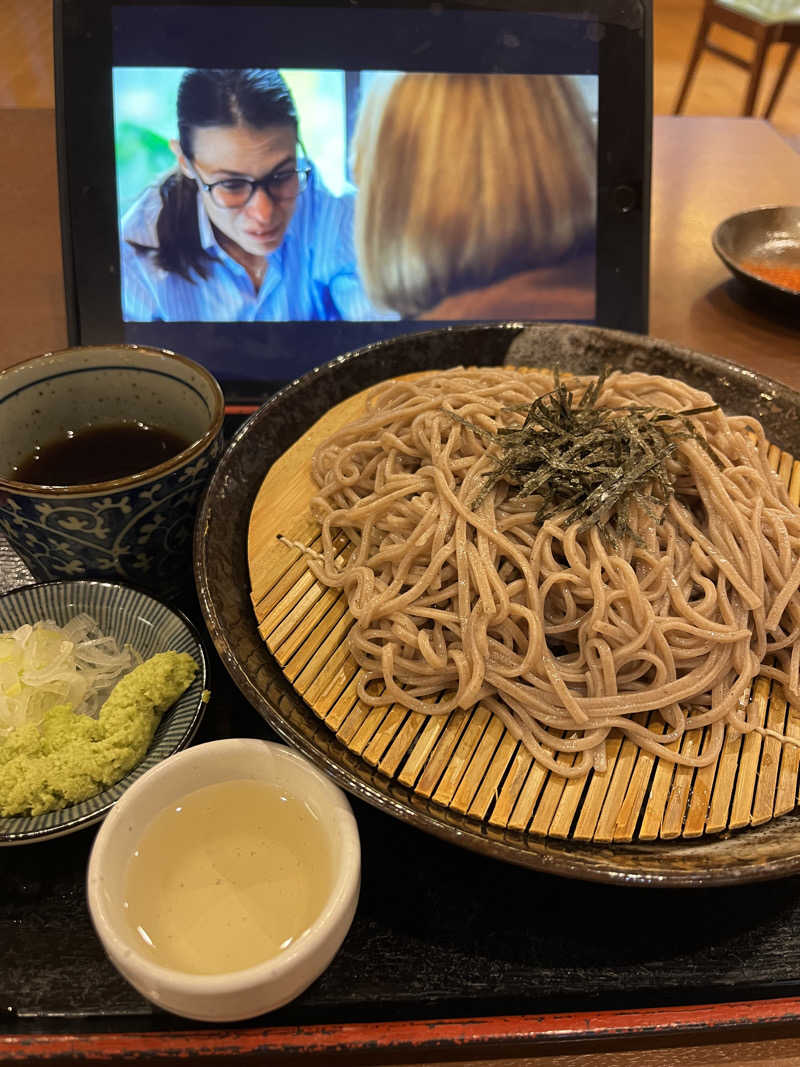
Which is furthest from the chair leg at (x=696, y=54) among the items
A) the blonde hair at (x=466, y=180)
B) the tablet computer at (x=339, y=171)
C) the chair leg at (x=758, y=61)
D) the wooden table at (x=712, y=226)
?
the blonde hair at (x=466, y=180)

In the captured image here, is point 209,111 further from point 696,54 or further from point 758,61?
point 696,54

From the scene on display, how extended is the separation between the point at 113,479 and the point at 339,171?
3.97 ft

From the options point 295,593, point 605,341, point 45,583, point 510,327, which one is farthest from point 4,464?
point 605,341

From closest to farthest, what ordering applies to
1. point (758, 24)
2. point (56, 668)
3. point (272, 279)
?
point (56, 668)
point (272, 279)
point (758, 24)

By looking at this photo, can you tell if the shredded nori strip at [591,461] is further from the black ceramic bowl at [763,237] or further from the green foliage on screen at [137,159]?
Result: the black ceramic bowl at [763,237]

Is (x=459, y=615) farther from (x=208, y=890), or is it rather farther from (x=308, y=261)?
(x=308, y=261)

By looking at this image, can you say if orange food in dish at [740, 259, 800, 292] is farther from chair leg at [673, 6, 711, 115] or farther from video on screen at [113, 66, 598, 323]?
chair leg at [673, 6, 711, 115]

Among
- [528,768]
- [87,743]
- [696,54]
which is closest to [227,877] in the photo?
[87,743]

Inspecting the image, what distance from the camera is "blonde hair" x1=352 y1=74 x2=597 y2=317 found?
88.2 inches

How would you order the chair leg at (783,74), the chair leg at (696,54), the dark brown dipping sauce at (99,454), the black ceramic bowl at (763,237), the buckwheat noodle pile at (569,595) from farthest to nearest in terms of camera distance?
the chair leg at (696,54), the chair leg at (783,74), the black ceramic bowl at (763,237), the dark brown dipping sauce at (99,454), the buckwheat noodle pile at (569,595)

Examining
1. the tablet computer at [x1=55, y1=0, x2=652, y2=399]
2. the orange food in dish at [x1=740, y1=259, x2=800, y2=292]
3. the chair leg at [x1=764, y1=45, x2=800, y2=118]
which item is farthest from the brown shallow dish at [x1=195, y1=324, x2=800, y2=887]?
the chair leg at [x1=764, y1=45, x2=800, y2=118]

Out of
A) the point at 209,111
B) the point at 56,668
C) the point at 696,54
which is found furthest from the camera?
the point at 696,54

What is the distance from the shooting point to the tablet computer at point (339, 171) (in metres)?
2.16

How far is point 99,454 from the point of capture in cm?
175
